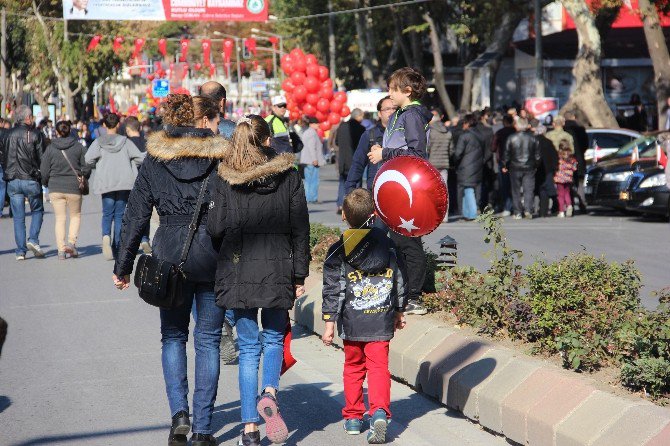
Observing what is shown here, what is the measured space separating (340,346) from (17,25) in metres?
63.8

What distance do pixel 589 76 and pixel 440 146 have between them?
1343 cm

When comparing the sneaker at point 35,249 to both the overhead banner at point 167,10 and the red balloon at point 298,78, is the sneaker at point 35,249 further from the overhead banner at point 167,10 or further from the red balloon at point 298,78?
the overhead banner at point 167,10

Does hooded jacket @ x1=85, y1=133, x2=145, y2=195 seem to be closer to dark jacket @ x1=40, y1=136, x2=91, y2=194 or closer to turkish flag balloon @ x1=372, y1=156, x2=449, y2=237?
dark jacket @ x1=40, y1=136, x2=91, y2=194

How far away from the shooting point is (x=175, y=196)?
6.50 meters

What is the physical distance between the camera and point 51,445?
6.70m

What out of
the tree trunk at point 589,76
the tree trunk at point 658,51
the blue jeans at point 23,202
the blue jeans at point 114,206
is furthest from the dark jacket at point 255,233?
the tree trunk at point 589,76

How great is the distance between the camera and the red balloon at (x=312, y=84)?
124 ft

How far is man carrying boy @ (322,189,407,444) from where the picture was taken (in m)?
6.68

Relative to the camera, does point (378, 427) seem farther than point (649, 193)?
No

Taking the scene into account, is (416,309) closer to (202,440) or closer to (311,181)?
(202,440)

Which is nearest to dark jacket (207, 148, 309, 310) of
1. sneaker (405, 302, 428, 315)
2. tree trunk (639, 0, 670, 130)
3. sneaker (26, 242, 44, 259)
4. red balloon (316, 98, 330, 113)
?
sneaker (405, 302, 428, 315)

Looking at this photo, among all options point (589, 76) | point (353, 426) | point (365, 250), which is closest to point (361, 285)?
point (365, 250)

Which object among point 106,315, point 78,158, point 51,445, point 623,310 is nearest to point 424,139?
point 623,310

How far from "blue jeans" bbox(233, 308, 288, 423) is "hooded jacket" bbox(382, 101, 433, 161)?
7.27 feet
